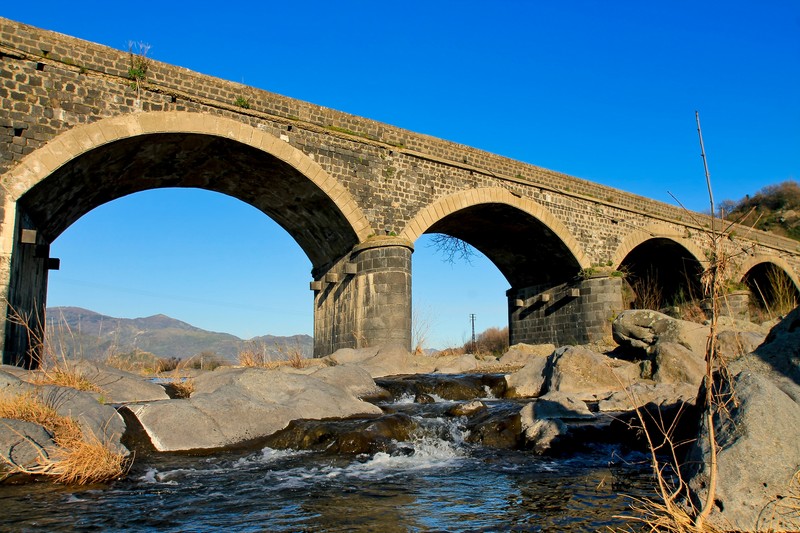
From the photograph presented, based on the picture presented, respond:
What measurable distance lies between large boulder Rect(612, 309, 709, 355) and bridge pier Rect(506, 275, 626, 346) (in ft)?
26.6

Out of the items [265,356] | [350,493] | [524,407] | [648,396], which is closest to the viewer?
[350,493]

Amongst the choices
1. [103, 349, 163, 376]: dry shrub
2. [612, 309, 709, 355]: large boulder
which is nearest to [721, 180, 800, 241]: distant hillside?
[612, 309, 709, 355]: large boulder

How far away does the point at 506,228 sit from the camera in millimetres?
20688

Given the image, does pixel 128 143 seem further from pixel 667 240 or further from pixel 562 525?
pixel 667 240

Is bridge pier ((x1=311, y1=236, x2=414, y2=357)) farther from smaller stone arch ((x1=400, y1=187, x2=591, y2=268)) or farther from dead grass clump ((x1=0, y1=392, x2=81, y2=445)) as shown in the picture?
dead grass clump ((x1=0, y1=392, x2=81, y2=445))

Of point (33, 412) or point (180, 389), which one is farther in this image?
point (180, 389)

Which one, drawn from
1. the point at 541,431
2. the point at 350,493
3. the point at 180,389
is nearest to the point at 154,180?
the point at 180,389

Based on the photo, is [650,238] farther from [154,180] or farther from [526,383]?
[154,180]

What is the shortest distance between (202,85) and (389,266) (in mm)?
5747

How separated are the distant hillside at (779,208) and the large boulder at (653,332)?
28.3m

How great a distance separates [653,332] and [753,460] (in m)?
9.10

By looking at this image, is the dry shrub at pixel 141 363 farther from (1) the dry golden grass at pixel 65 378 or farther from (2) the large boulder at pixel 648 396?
(2) the large boulder at pixel 648 396

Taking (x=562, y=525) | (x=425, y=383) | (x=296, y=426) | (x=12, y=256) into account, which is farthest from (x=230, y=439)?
(x=12, y=256)

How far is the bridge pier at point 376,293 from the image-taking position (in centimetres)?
1512
